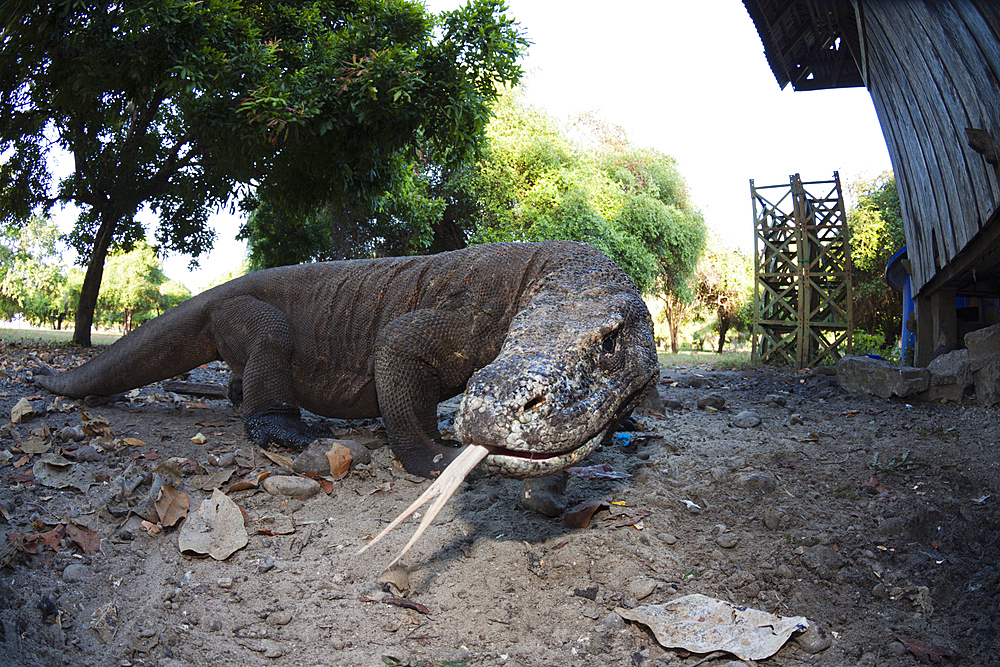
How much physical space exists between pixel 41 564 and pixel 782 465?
11.4 feet

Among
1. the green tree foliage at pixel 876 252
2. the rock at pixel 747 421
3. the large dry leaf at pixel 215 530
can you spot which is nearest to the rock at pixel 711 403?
the rock at pixel 747 421

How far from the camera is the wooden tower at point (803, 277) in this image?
34.2 ft

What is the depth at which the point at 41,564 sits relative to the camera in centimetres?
222

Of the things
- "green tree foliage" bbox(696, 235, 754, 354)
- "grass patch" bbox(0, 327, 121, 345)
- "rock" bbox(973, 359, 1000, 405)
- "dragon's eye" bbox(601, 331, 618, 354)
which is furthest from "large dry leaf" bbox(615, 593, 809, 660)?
"green tree foliage" bbox(696, 235, 754, 354)

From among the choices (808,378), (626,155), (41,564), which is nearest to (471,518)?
(41,564)

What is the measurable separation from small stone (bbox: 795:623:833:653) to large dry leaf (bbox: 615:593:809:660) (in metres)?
0.02

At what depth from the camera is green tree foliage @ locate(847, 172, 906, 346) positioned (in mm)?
18625

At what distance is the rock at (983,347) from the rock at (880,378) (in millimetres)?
400

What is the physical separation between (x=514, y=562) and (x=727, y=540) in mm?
909

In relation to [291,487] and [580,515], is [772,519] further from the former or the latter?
[291,487]

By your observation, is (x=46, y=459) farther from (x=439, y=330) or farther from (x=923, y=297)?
(x=923, y=297)

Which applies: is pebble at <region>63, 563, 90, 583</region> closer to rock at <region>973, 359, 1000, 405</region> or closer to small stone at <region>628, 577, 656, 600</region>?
small stone at <region>628, 577, 656, 600</region>

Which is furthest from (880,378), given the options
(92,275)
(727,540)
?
(92,275)

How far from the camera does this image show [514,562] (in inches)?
97.8
